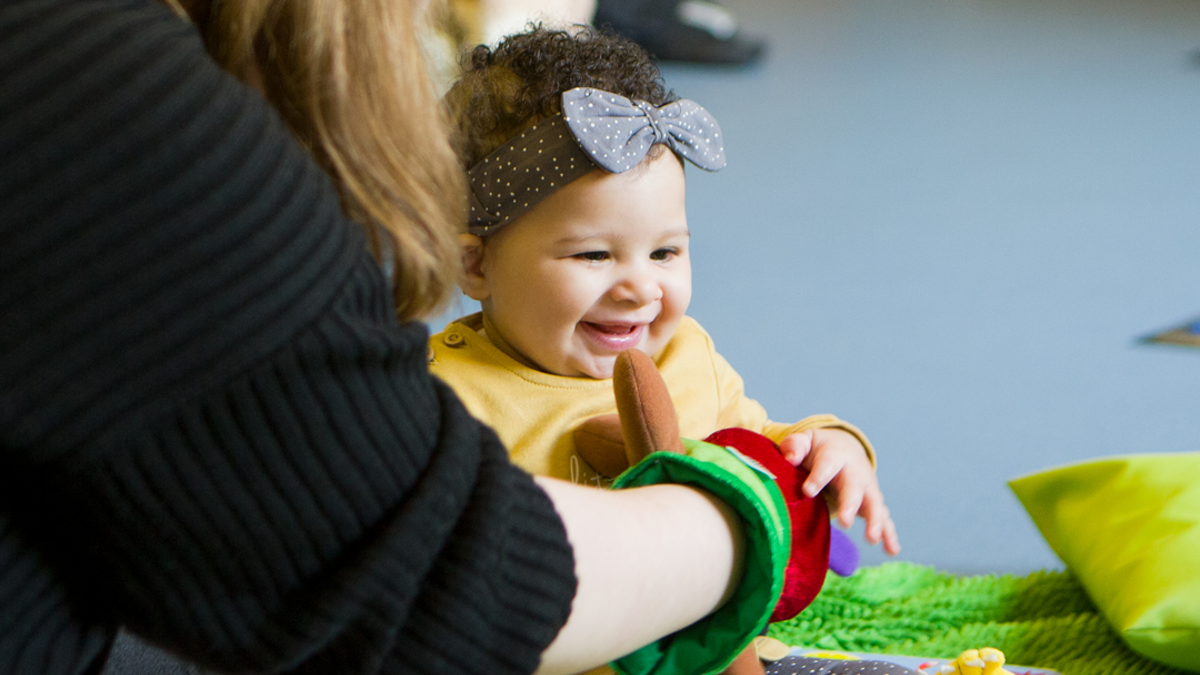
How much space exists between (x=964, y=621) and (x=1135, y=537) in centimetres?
22

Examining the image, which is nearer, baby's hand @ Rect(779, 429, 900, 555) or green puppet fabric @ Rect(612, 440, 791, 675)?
green puppet fabric @ Rect(612, 440, 791, 675)

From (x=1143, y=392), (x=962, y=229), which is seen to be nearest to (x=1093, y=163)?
(x=962, y=229)

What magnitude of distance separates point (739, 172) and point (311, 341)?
96.4 inches

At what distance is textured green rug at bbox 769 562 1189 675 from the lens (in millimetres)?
1160

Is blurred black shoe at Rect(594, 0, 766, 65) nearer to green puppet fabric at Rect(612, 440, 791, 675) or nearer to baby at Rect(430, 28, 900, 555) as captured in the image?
baby at Rect(430, 28, 900, 555)

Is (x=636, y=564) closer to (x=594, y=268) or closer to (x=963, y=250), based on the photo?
(x=594, y=268)

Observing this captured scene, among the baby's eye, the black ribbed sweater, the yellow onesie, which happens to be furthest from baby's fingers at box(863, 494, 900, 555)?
the black ribbed sweater

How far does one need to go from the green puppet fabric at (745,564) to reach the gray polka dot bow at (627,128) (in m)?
0.35

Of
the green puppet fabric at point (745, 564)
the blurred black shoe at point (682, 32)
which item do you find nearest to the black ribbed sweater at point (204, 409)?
the green puppet fabric at point (745, 564)

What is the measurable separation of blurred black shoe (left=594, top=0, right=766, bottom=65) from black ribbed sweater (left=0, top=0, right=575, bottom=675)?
331cm

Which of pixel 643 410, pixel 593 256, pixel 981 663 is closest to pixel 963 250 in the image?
pixel 981 663

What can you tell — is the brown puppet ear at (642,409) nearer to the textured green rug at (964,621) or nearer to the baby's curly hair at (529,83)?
the baby's curly hair at (529,83)

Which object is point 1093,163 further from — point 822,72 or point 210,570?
point 210,570

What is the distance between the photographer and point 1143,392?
5.87 ft
